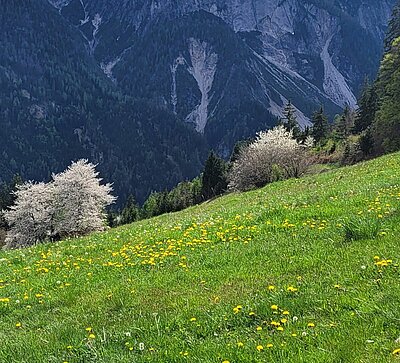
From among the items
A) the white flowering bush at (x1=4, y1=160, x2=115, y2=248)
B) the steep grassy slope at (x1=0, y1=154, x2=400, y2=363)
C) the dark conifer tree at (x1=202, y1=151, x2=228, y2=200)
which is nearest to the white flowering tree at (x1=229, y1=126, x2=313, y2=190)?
the white flowering bush at (x1=4, y1=160, x2=115, y2=248)

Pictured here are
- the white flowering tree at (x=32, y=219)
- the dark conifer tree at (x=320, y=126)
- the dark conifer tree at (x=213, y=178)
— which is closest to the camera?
the white flowering tree at (x=32, y=219)

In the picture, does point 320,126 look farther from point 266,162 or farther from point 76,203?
point 76,203

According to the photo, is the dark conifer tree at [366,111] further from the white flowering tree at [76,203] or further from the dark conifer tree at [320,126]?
the white flowering tree at [76,203]

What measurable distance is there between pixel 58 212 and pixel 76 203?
244cm

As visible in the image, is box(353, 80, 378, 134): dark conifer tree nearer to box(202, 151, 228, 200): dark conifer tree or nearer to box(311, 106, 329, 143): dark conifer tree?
box(311, 106, 329, 143): dark conifer tree

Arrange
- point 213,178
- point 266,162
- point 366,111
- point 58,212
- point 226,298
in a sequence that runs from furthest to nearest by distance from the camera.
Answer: point 213,178, point 366,111, point 266,162, point 58,212, point 226,298

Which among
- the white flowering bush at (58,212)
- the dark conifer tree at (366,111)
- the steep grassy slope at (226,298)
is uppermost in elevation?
the dark conifer tree at (366,111)

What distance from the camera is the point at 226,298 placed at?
26.2 feet

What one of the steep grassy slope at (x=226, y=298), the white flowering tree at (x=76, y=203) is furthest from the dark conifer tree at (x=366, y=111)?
the steep grassy slope at (x=226, y=298)

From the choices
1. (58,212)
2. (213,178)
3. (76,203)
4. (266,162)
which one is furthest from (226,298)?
(213,178)

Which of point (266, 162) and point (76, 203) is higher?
point (266, 162)

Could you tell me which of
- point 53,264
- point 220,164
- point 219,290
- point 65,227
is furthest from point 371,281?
point 220,164

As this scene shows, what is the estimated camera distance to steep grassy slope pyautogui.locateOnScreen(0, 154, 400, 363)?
6148 mm

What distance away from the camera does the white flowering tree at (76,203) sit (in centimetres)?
5622
